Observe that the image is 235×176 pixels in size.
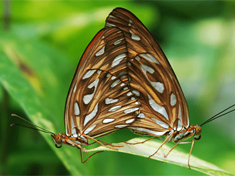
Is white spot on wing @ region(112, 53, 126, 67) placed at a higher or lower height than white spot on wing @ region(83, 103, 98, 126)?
higher

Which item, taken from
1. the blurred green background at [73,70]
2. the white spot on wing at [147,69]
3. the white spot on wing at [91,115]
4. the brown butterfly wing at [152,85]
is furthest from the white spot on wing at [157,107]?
the blurred green background at [73,70]

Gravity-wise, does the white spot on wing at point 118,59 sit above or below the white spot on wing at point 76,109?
above

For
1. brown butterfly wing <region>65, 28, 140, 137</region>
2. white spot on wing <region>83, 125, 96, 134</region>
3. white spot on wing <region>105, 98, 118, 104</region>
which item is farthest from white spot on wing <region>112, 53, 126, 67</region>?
white spot on wing <region>83, 125, 96, 134</region>

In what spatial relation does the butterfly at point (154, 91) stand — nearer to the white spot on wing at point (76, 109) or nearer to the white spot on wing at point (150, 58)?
the white spot on wing at point (150, 58)

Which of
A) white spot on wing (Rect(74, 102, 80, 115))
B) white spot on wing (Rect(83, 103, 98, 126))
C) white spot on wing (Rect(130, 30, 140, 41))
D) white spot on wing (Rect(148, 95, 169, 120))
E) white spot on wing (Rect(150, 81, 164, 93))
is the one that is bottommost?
white spot on wing (Rect(148, 95, 169, 120))

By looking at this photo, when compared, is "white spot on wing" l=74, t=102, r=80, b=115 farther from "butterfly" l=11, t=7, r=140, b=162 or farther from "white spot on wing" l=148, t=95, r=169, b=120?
"white spot on wing" l=148, t=95, r=169, b=120

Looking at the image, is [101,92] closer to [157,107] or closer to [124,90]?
[124,90]
